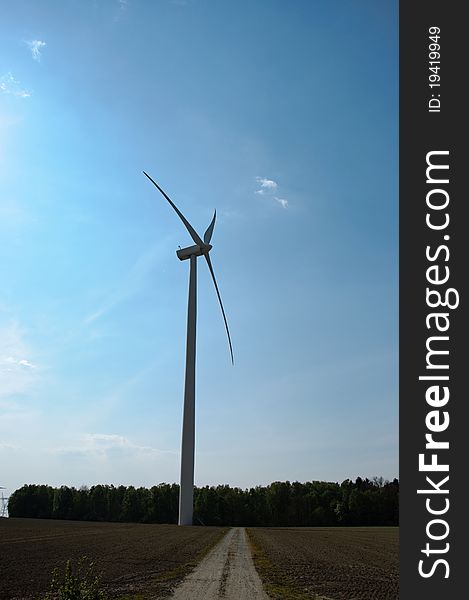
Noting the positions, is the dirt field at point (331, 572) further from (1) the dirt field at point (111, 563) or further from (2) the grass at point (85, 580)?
(1) the dirt field at point (111, 563)

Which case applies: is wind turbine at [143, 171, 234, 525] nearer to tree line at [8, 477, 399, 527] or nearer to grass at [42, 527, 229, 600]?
grass at [42, 527, 229, 600]

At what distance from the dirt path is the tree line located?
382 feet

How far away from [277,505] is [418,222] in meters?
149

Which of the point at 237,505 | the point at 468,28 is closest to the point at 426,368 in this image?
the point at 468,28

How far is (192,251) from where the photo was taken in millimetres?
84750

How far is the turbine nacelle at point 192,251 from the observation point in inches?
3332

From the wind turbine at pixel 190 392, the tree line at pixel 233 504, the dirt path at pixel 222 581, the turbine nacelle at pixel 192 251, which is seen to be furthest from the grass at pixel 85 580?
the tree line at pixel 233 504

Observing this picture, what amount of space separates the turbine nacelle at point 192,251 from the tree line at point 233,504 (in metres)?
84.1

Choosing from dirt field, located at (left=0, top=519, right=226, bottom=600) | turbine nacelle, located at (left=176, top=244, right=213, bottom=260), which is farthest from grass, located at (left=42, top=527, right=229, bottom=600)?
turbine nacelle, located at (left=176, top=244, right=213, bottom=260)

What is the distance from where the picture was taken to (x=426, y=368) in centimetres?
1778

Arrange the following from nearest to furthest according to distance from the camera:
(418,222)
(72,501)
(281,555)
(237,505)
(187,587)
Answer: (418,222)
(187,587)
(281,555)
(237,505)
(72,501)

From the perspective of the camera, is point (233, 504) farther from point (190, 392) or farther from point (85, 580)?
point (85, 580)

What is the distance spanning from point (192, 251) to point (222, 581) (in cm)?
6057

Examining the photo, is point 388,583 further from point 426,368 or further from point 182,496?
point 182,496
